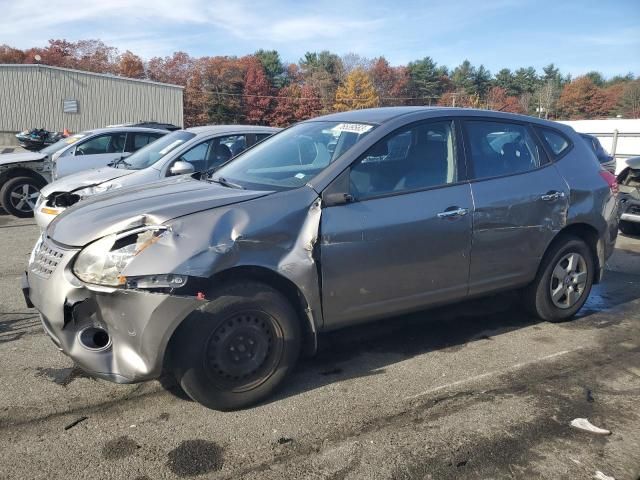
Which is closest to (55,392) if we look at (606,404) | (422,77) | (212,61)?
(606,404)

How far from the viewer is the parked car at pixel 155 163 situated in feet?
23.1

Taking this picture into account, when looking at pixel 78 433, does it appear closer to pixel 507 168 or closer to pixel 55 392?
pixel 55 392

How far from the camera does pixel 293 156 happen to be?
4.11m

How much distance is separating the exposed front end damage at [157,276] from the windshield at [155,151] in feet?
14.4

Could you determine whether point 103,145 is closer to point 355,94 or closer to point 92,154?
point 92,154

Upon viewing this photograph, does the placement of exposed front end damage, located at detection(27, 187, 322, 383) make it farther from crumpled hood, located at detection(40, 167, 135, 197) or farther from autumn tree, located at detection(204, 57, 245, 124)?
autumn tree, located at detection(204, 57, 245, 124)

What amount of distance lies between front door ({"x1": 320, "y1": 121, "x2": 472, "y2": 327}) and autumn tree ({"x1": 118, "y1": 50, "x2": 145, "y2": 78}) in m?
76.1

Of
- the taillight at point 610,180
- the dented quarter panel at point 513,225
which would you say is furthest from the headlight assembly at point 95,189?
→ the taillight at point 610,180

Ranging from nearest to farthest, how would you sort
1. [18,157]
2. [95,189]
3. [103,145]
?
1. [95,189]
2. [18,157]
3. [103,145]

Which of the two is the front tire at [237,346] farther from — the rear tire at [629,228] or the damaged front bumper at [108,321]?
the rear tire at [629,228]

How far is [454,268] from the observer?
3998mm

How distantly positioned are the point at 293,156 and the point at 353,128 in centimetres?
49

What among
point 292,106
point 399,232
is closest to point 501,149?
point 399,232

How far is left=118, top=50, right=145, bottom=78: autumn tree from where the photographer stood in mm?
72688
